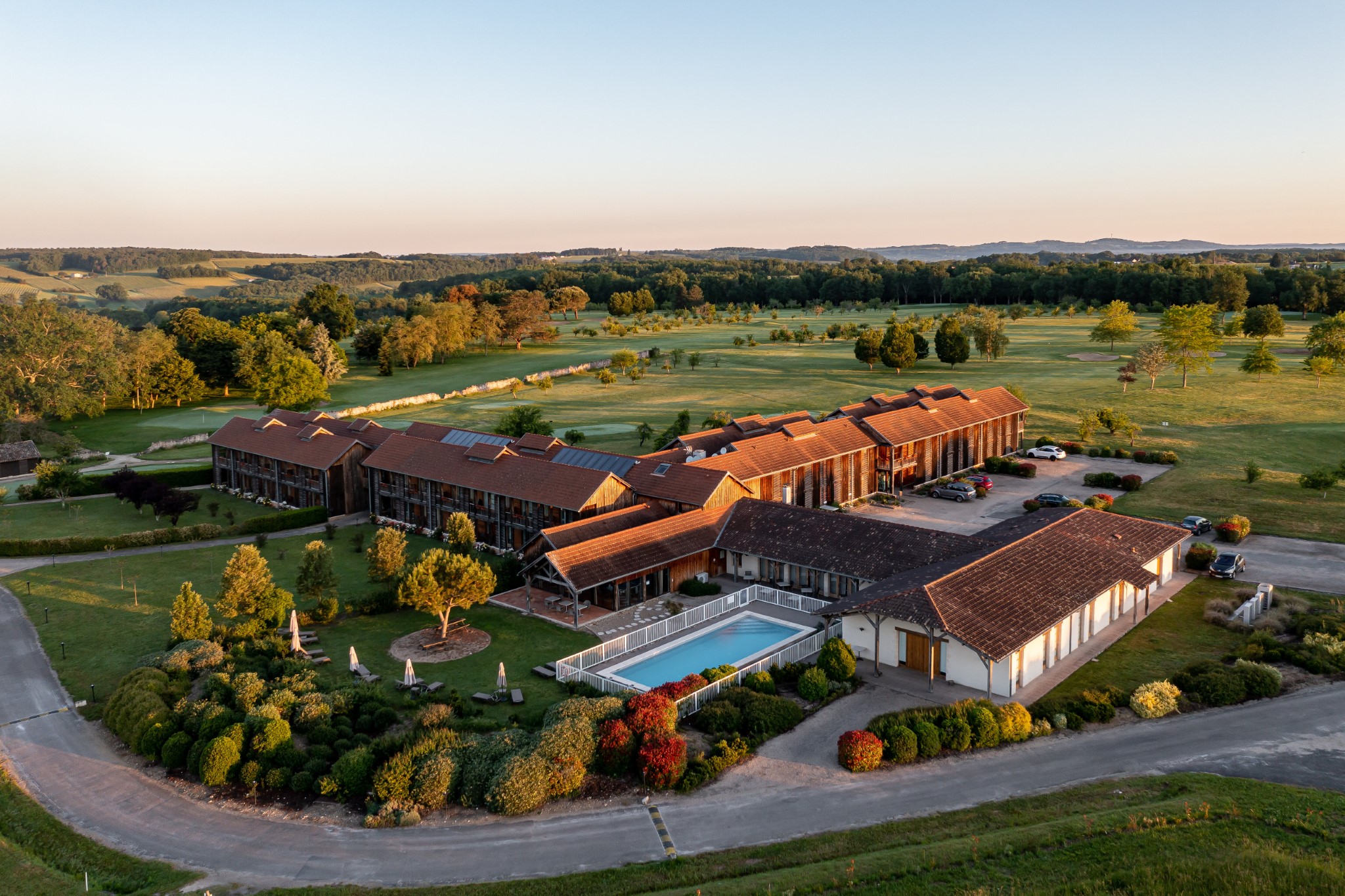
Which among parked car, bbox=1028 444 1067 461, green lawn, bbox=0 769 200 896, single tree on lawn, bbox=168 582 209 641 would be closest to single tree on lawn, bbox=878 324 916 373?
parked car, bbox=1028 444 1067 461

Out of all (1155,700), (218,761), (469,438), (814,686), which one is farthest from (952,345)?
(218,761)

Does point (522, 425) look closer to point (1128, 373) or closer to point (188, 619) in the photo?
point (188, 619)

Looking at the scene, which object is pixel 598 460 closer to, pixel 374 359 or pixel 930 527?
pixel 930 527

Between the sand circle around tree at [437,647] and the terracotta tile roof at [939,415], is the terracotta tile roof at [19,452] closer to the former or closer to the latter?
the sand circle around tree at [437,647]

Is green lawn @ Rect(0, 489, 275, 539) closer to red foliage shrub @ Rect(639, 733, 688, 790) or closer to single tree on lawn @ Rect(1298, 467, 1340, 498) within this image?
red foliage shrub @ Rect(639, 733, 688, 790)

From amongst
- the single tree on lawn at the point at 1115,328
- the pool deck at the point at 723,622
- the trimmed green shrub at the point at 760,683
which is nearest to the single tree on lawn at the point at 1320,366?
the single tree on lawn at the point at 1115,328

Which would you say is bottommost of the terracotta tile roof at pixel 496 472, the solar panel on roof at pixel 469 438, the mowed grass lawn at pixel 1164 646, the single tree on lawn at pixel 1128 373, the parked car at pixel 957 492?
the mowed grass lawn at pixel 1164 646

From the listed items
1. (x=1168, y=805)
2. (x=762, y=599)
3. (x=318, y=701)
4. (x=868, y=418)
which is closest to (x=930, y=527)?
(x=868, y=418)
